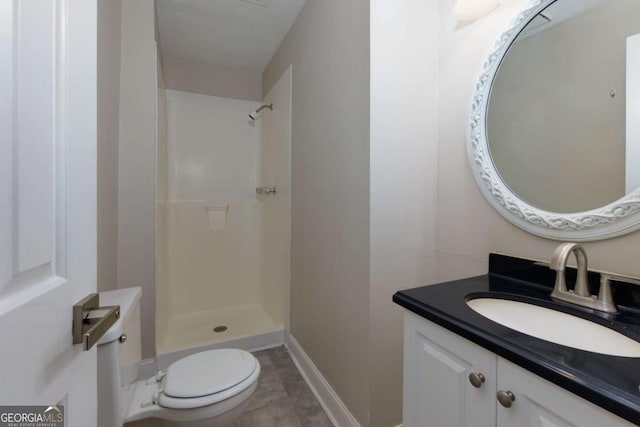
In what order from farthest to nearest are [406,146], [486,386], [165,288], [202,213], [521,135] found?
[202,213] → [165,288] → [406,146] → [521,135] → [486,386]

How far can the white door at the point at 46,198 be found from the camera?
0.33 meters

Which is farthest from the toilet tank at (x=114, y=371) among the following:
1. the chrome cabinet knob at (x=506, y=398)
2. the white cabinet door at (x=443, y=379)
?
the chrome cabinet knob at (x=506, y=398)

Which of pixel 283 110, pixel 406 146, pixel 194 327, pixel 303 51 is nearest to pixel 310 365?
pixel 194 327

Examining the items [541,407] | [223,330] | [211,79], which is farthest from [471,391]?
[211,79]

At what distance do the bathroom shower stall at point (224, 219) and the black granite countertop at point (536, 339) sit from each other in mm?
1453

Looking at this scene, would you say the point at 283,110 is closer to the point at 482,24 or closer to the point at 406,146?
the point at 406,146

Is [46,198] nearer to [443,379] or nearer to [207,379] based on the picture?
[443,379]

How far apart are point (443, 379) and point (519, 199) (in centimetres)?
69

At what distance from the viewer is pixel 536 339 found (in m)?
0.58

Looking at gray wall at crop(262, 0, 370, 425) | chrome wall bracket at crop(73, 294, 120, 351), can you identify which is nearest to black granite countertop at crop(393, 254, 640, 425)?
gray wall at crop(262, 0, 370, 425)

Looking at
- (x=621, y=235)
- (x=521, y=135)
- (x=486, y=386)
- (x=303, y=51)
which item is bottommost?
(x=486, y=386)

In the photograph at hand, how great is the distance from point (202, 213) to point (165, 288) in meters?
0.75

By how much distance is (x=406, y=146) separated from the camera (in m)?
1.24

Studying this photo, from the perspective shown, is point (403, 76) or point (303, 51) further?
point (303, 51)
